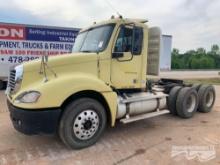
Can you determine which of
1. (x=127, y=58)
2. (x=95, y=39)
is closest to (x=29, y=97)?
(x=95, y=39)

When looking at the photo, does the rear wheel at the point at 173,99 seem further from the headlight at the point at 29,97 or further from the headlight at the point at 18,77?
the headlight at the point at 18,77

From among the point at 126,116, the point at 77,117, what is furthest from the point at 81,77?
the point at 126,116

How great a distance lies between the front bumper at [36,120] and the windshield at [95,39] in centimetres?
157

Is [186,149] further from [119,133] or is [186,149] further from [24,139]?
[24,139]

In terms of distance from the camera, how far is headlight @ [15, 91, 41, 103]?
390 cm

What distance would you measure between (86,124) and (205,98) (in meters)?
4.35

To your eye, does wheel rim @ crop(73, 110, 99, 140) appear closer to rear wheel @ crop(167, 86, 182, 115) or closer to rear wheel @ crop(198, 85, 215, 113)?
rear wheel @ crop(167, 86, 182, 115)

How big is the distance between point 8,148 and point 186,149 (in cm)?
325

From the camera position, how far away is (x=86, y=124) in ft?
14.6

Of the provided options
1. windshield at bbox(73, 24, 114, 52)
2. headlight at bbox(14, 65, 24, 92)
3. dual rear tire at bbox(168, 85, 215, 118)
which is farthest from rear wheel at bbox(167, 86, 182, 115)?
headlight at bbox(14, 65, 24, 92)

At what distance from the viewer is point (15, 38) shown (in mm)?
10828

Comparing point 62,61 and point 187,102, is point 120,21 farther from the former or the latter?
point 187,102

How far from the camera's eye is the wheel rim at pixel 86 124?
4336 mm

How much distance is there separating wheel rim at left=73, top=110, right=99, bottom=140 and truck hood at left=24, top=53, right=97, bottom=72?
96cm
